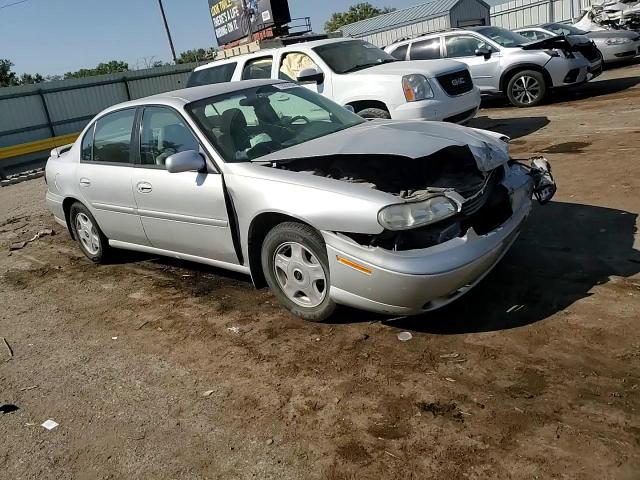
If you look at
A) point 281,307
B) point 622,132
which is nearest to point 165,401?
point 281,307

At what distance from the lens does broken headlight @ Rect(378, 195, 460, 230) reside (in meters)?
3.25

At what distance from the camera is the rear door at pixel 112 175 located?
16.6ft

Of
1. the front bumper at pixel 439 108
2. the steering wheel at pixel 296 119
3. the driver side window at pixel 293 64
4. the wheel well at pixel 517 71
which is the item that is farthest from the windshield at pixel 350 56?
the steering wheel at pixel 296 119

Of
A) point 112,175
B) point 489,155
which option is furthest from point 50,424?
point 489,155

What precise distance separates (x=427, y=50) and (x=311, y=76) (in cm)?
476

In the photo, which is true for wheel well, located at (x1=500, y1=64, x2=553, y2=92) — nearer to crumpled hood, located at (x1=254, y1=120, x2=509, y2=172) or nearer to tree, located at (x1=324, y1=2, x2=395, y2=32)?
crumpled hood, located at (x1=254, y1=120, x2=509, y2=172)

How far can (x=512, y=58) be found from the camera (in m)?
11.4

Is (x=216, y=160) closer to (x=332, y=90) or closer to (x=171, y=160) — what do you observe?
(x=171, y=160)

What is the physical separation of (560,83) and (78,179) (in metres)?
9.30

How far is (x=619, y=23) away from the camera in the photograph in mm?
17172

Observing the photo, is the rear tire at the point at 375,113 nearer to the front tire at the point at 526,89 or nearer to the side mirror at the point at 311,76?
the side mirror at the point at 311,76

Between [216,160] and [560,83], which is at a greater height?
[216,160]

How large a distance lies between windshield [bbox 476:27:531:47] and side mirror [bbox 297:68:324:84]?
5.10 m

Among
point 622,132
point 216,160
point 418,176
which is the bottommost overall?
point 622,132
